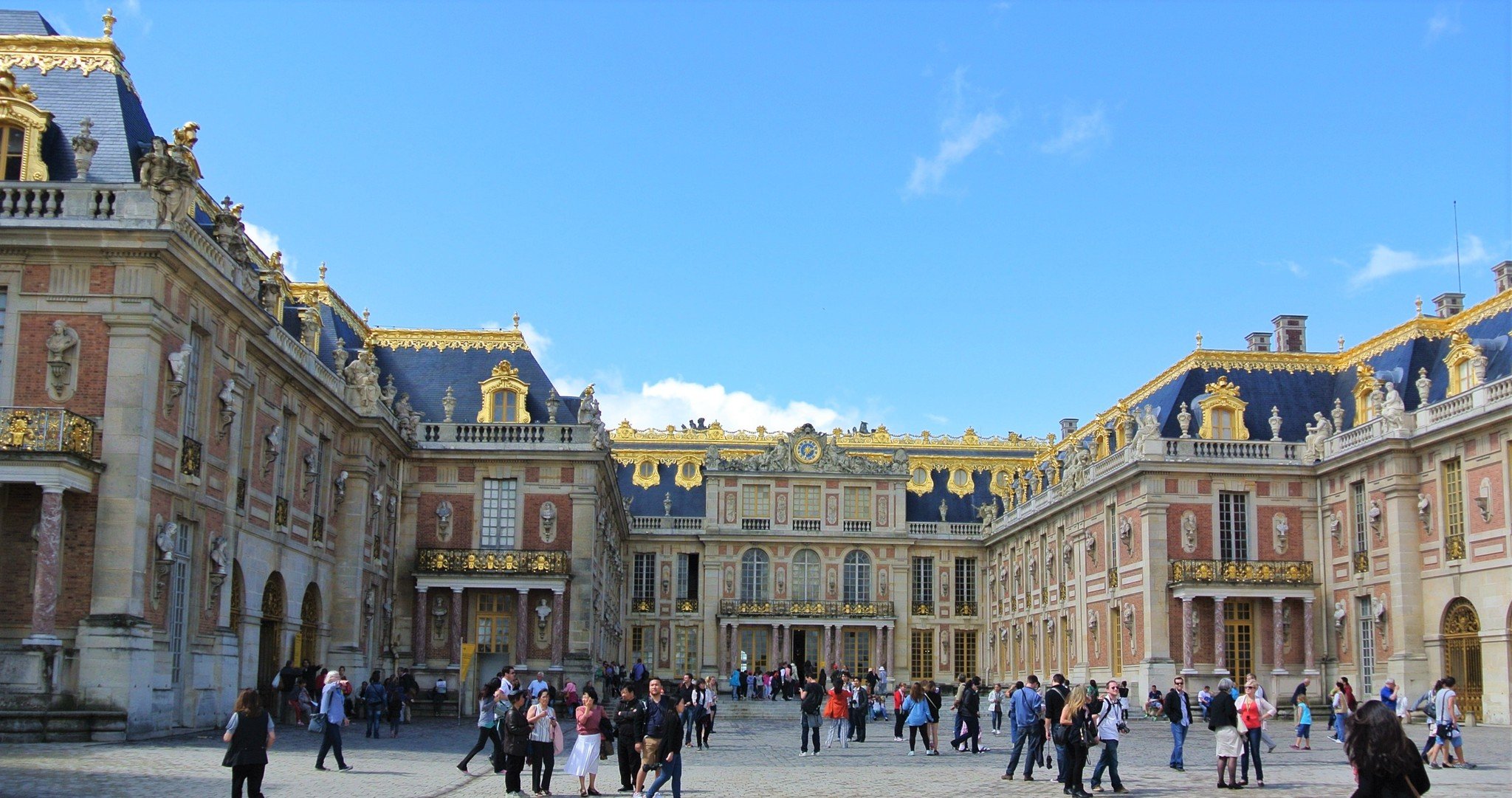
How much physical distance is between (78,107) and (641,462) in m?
43.6

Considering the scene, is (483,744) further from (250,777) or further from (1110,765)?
(1110,765)

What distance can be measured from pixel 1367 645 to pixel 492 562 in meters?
22.5

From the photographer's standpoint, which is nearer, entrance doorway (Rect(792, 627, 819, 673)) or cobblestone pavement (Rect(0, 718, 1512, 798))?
cobblestone pavement (Rect(0, 718, 1512, 798))

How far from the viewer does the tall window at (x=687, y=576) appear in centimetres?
6388

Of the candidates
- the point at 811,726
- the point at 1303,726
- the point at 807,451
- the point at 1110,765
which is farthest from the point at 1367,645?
the point at 807,451

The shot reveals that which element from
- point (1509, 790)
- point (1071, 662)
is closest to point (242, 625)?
point (1509, 790)

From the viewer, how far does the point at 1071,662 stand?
49.1 meters

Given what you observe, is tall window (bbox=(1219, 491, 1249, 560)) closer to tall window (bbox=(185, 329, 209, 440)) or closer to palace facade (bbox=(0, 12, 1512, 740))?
palace facade (bbox=(0, 12, 1512, 740))

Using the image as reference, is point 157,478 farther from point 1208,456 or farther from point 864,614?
point 864,614

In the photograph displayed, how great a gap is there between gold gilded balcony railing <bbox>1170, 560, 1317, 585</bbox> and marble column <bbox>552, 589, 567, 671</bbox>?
16.5 meters

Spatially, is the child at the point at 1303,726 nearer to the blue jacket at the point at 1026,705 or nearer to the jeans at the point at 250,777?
the blue jacket at the point at 1026,705

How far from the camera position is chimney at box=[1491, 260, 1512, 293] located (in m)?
39.1

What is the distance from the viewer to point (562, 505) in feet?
128

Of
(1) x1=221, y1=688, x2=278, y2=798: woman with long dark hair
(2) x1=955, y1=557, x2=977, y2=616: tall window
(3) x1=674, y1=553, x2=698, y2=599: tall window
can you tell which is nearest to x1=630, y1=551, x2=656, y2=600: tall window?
(3) x1=674, y1=553, x2=698, y2=599: tall window
